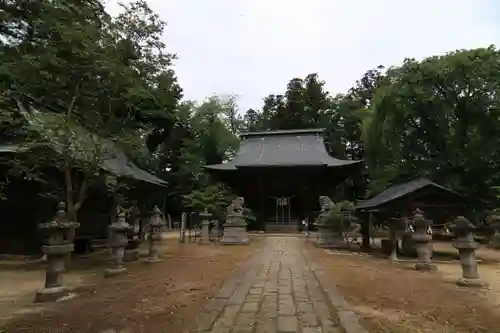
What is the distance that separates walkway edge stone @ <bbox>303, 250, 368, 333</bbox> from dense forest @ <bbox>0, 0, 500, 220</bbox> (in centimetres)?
644

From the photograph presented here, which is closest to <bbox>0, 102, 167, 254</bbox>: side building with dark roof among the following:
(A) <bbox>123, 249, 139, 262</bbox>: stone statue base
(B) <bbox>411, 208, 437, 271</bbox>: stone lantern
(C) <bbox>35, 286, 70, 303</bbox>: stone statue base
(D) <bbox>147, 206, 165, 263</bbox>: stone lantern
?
(D) <bbox>147, 206, 165, 263</bbox>: stone lantern

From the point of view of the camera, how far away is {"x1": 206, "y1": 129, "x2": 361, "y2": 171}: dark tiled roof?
2925cm

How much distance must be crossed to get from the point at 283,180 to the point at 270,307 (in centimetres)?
2488

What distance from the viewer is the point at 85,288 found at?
7977 millimetres

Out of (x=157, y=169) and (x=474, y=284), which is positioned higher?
(x=157, y=169)

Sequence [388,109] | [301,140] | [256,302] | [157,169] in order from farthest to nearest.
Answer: [157,169] < [301,140] < [388,109] < [256,302]

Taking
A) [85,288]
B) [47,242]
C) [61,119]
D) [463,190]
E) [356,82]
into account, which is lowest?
[85,288]

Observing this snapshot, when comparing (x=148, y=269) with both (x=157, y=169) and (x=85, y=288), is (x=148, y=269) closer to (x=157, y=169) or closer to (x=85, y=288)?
(x=85, y=288)

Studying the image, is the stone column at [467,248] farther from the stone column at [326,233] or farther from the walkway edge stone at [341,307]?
the stone column at [326,233]

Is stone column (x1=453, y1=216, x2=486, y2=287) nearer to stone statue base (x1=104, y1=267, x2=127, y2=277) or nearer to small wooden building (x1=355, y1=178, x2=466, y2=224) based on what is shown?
small wooden building (x1=355, y1=178, x2=466, y2=224)

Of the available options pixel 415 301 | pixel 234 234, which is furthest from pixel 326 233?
pixel 415 301

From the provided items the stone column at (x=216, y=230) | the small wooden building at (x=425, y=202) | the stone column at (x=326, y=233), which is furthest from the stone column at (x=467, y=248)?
the stone column at (x=216, y=230)

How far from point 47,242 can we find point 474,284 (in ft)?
28.3

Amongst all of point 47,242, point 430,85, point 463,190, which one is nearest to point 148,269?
point 47,242
